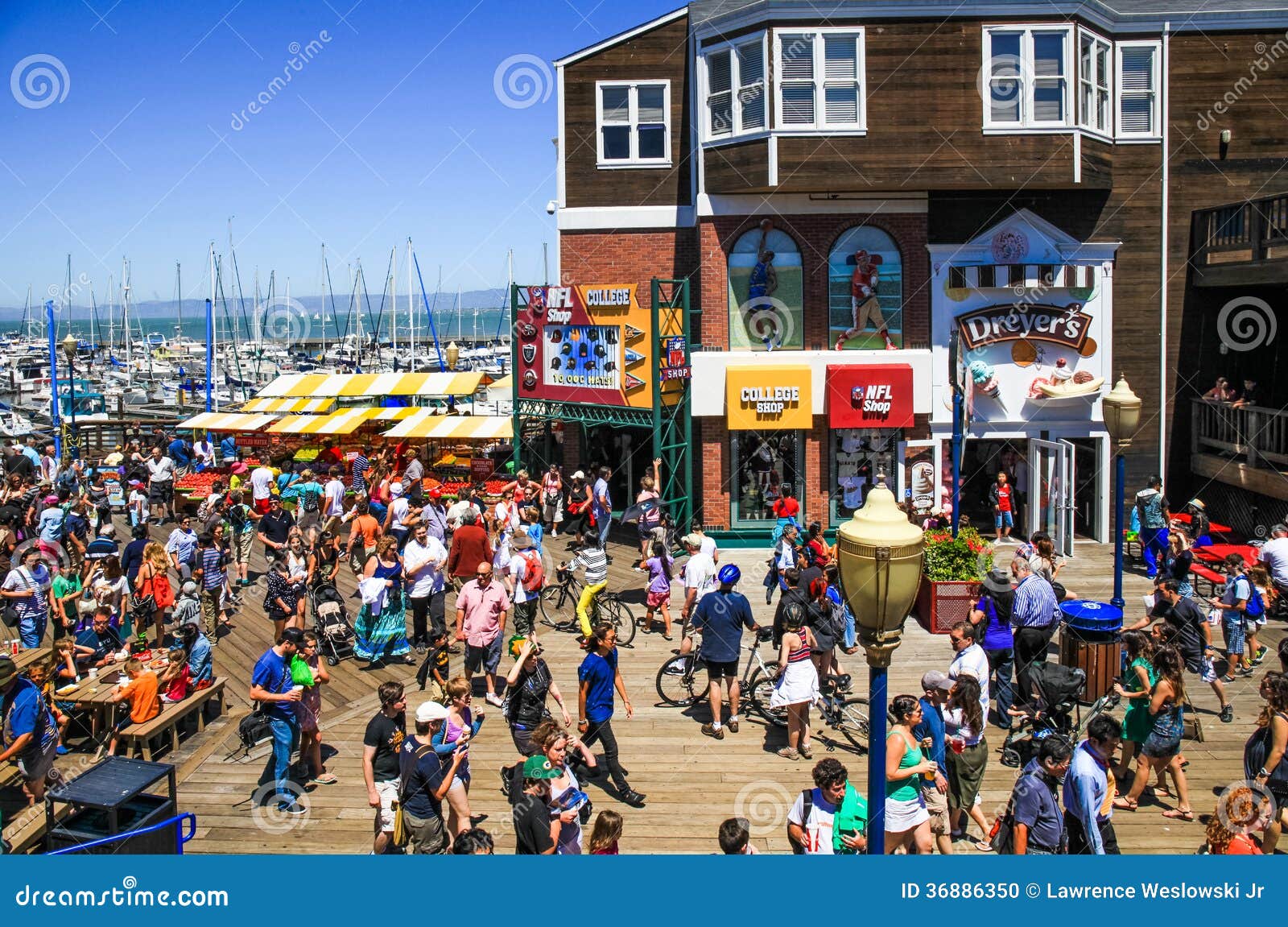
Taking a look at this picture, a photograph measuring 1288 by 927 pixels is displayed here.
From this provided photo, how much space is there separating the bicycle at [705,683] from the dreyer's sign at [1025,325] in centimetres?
1055

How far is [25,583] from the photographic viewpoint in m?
14.3

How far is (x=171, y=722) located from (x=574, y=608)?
6266 mm

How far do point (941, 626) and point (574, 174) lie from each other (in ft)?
41.9

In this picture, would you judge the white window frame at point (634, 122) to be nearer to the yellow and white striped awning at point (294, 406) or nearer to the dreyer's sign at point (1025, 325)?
the dreyer's sign at point (1025, 325)

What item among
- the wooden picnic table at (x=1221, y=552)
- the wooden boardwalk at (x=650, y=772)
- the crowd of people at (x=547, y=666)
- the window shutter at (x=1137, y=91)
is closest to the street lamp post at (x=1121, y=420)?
the crowd of people at (x=547, y=666)

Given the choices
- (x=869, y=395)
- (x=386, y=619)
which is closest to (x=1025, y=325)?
(x=869, y=395)

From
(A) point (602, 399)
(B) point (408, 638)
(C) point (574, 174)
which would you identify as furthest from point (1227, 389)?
(B) point (408, 638)

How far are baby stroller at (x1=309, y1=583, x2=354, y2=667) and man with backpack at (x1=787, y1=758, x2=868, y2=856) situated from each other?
852cm

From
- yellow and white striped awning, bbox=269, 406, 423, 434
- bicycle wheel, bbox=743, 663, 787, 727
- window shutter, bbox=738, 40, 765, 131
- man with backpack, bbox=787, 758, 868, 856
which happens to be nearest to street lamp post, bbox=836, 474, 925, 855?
man with backpack, bbox=787, 758, 868, 856

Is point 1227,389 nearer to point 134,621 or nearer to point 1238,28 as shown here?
point 1238,28

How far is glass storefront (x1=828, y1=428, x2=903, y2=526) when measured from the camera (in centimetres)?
2197

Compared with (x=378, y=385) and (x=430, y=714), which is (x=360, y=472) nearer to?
(x=378, y=385)

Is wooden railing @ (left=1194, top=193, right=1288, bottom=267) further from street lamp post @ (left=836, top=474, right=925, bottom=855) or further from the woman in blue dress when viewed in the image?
street lamp post @ (left=836, top=474, right=925, bottom=855)

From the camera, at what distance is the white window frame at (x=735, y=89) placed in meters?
20.7
